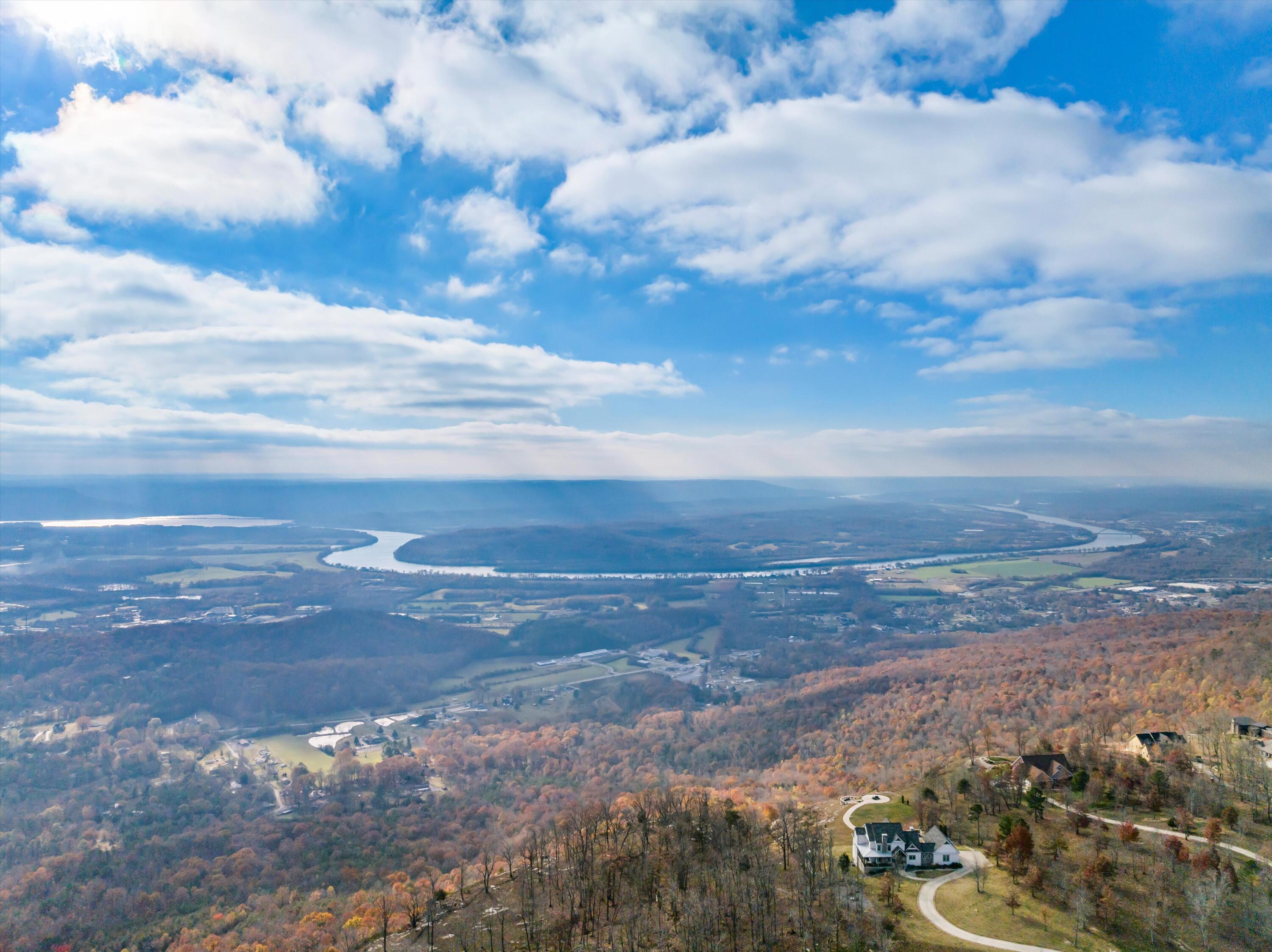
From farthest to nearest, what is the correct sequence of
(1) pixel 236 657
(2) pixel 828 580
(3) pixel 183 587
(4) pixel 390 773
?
1. (2) pixel 828 580
2. (3) pixel 183 587
3. (1) pixel 236 657
4. (4) pixel 390 773

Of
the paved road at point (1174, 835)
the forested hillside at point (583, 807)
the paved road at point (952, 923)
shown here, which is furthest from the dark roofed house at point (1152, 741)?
the paved road at point (952, 923)

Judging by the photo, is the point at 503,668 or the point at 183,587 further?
the point at 183,587

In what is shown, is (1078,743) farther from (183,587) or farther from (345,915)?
(183,587)

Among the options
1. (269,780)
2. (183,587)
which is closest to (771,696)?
(269,780)

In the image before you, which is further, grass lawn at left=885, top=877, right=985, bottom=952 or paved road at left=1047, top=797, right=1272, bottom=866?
paved road at left=1047, top=797, right=1272, bottom=866

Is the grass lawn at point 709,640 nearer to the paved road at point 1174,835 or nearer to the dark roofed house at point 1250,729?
the dark roofed house at point 1250,729

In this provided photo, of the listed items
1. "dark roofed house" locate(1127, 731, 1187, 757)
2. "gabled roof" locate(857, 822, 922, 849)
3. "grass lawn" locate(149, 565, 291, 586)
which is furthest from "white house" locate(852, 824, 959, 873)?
"grass lawn" locate(149, 565, 291, 586)

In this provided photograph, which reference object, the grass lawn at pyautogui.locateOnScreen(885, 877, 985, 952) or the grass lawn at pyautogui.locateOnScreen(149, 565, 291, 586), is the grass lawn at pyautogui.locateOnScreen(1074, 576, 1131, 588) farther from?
the grass lawn at pyautogui.locateOnScreen(149, 565, 291, 586)
